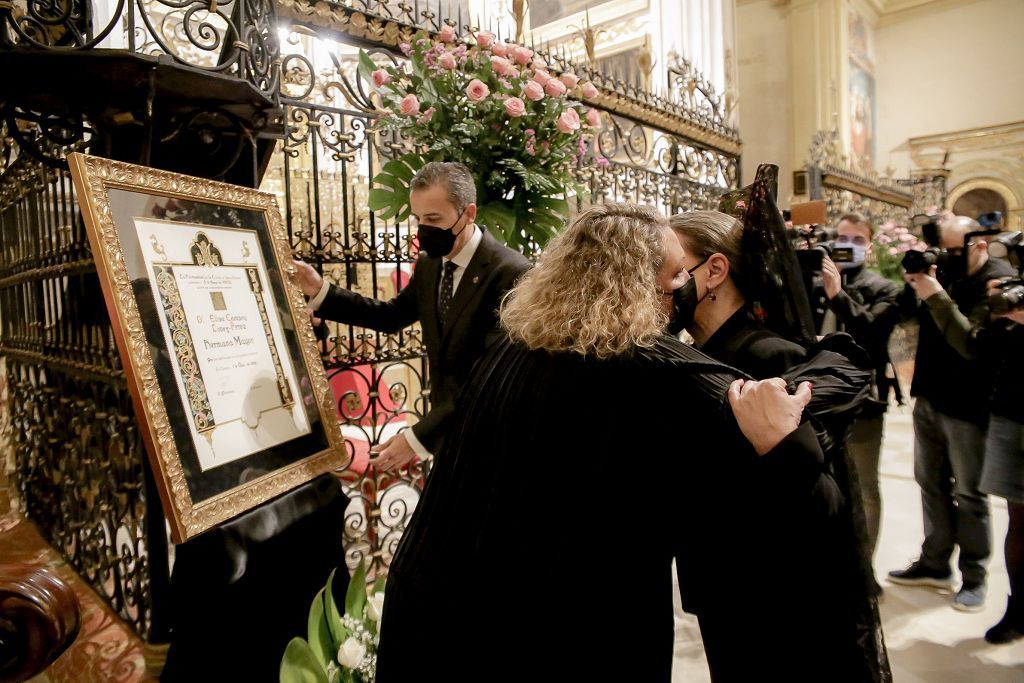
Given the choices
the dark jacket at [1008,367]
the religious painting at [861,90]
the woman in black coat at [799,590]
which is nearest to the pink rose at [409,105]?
the woman in black coat at [799,590]

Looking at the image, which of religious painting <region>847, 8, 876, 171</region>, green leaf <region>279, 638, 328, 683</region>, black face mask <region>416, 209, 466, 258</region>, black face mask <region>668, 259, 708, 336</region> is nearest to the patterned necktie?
black face mask <region>416, 209, 466, 258</region>

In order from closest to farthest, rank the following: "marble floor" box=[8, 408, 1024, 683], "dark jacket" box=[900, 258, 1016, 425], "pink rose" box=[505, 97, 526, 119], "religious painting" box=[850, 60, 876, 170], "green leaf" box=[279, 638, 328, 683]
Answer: "green leaf" box=[279, 638, 328, 683]
"marble floor" box=[8, 408, 1024, 683]
"pink rose" box=[505, 97, 526, 119]
"dark jacket" box=[900, 258, 1016, 425]
"religious painting" box=[850, 60, 876, 170]

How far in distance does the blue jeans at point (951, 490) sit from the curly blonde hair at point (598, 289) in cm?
248

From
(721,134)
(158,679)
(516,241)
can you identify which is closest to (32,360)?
(158,679)

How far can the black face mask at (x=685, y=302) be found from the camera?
172cm

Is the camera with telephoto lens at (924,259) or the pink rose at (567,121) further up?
the pink rose at (567,121)

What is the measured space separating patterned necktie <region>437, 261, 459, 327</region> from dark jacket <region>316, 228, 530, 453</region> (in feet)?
0.09

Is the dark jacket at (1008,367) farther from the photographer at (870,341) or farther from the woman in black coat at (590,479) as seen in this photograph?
the woman in black coat at (590,479)

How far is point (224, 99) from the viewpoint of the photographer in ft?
6.17

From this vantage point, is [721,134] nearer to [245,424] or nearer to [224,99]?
[224,99]

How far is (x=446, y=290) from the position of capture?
8.13ft

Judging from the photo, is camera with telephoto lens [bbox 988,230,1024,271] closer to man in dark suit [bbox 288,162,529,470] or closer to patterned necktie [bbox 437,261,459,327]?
man in dark suit [bbox 288,162,529,470]

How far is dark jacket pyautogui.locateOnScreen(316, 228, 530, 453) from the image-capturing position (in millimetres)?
2234

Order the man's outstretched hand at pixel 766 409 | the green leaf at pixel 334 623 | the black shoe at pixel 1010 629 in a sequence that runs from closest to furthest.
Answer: the man's outstretched hand at pixel 766 409
the green leaf at pixel 334 623
the black shoe at pixel 1010 629
